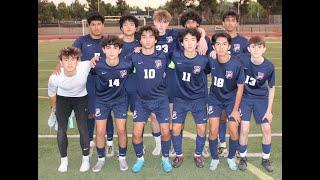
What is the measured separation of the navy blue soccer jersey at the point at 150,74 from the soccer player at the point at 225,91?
63cm

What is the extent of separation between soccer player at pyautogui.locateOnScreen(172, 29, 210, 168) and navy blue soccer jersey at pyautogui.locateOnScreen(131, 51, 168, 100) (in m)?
0.21

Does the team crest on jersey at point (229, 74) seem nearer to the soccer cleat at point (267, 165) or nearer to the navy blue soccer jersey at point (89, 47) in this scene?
the soccer cleat at point (267, 165)

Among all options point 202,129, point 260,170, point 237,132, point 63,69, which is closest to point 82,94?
point 63,69

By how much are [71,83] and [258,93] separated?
2267 millimetres

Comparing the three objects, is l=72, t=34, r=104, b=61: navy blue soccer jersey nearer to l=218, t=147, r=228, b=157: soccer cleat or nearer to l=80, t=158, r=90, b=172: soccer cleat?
l=80, t=158, r=90, b=172: soccer cleat

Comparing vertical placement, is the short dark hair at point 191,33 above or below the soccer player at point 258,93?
above

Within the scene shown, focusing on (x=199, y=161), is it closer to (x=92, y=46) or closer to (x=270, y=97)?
(x=270, y=97)

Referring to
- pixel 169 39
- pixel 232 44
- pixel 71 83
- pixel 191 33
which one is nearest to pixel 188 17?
pixel 169 39

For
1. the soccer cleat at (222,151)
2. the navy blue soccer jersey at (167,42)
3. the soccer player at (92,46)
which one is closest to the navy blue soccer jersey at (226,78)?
the navy blue soccer jersey at (167,42)

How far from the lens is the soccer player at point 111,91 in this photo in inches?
195

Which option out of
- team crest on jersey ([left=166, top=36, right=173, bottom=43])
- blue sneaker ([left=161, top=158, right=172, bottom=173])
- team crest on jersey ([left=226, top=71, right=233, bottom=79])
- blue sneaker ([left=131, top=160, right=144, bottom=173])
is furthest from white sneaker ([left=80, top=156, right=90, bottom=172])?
team crest on jersey ([left=226, top=71, right=233, bottom=79])

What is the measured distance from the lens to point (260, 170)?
16.4 ft

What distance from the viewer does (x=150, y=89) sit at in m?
5.00

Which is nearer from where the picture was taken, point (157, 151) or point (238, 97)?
point (238, 97)
